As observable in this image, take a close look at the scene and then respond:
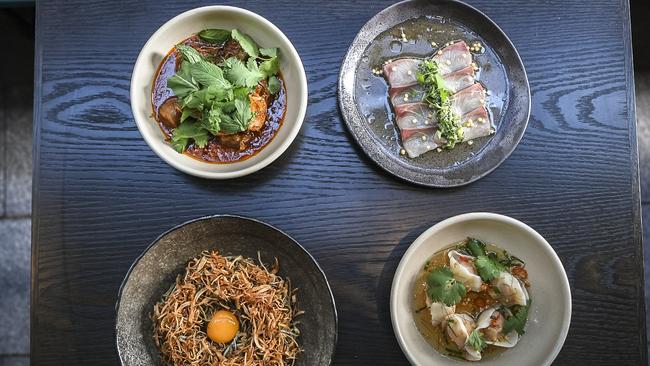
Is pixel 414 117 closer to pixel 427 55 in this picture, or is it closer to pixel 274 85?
pixel 427 55

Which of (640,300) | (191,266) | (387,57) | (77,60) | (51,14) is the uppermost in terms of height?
(51,14)

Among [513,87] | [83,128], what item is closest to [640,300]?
[513,87]

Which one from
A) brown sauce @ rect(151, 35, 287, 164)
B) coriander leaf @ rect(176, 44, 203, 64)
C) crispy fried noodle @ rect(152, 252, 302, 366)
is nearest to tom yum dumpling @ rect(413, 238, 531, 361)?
crispy fried noodle @ rect(152, 252, 302, 366)

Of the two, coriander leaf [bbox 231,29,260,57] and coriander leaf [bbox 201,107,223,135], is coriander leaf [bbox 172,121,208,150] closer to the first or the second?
coriander leaf [bbox 201,107,223,135]

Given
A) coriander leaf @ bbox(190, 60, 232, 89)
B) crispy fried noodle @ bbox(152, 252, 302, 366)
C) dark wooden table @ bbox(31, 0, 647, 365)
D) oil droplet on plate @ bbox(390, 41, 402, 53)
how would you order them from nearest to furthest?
coriander leaf @ bbox(190, 60, 232, 89) → crispy fried noodle @ bbox(152, 252, 302, 366) → dark wooden table @ bbox(31, 0, 647, 365) → oil droplet on plate @ bbox(390, 41, 402, 53)

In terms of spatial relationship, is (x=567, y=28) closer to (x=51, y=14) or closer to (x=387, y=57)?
(x=387, y=57)

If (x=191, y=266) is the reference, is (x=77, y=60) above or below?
above
